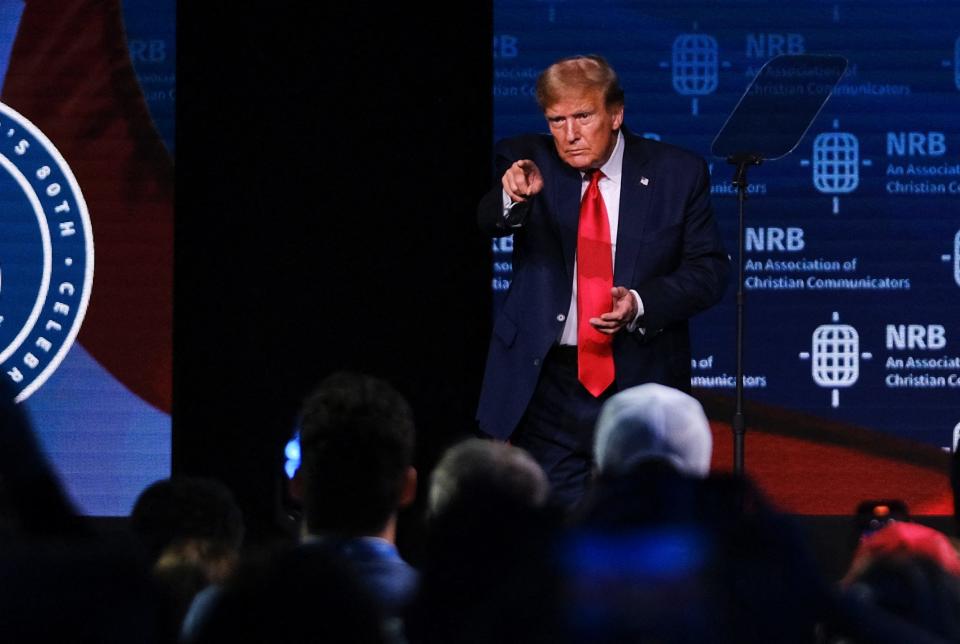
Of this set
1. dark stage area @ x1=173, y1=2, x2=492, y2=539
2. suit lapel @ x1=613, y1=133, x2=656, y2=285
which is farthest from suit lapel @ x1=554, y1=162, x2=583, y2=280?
dark stage area @ x1=173, y1=2, x2=492, y2=539

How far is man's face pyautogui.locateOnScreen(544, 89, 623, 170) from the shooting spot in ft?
11.6

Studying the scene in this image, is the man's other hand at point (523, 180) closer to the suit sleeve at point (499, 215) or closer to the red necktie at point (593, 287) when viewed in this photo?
the suit sleeve at point (499, 215)

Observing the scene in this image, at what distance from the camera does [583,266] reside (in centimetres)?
362

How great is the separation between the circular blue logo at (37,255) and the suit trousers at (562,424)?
216 cm

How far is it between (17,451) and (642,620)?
25.7 inches

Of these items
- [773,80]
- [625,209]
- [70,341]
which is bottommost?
[70,341]

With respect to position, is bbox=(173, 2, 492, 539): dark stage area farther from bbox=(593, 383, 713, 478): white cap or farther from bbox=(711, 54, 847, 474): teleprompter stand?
bbox=(593, 383, 713, 478): white cap

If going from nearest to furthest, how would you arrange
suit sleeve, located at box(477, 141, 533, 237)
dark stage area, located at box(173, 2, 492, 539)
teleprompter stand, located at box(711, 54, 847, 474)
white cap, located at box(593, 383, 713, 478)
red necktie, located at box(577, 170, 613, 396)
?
white cap, located at box(593, 383, 713, 478), suit sleeve, located at box(477, 141, 533, 237), red necktie, located at box(577, 170, 613, 396), teleprompter stand, located at box(711, 54, 847, 474), dark stage area, located at box(173, 2, 492, 539)

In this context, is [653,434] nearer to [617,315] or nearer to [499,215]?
[617,315]

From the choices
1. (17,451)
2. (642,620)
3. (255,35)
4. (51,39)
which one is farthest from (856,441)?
(17,451)

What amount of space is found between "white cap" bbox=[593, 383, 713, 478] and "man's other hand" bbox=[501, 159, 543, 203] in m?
1.46

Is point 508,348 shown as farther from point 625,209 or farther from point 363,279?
point 363,279

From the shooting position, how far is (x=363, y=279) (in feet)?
16.8

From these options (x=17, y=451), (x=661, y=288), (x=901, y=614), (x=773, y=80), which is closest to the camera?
(x=17, y=451)
